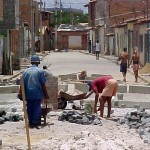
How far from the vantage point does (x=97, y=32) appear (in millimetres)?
79812

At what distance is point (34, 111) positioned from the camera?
45.9 feet

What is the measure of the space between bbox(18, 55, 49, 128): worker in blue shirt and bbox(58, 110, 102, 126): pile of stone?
1.01 metres

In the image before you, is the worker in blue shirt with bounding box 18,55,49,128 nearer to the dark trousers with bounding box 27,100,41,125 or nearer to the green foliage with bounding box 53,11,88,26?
the dark trousers with bounding box 27,100,41,125

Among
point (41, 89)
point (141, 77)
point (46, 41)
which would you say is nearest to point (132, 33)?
point (141, 77)

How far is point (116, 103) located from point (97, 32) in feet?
202

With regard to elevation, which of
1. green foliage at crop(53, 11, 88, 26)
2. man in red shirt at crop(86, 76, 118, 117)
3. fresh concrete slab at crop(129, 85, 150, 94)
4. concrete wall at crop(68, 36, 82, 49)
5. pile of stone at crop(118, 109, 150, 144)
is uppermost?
green foliage at crop(53, 11, 88, 26)

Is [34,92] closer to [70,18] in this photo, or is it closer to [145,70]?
[145,70]

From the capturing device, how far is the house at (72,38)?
106 m

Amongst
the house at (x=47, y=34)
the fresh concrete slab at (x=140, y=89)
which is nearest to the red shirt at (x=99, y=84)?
the fresh concrete slab at (x=140, y=89)

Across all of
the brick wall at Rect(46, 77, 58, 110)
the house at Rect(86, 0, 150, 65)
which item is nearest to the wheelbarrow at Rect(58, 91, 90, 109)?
the brick wall at Rect(46, 77, 58, 110)

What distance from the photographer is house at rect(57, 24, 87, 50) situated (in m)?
106

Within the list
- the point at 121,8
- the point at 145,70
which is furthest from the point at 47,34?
the point at 145,70

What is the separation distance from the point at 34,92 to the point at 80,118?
4.68 ft

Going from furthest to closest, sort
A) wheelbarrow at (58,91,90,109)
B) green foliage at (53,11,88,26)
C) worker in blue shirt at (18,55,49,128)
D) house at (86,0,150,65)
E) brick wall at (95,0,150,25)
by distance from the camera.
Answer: green foliage at (53,11,88,26), brick wall at (95,0,150,25), house at (86,0,150,65), wheelbarrow at (58,91,90,109), worker in blue shirt at (18,55,49,128)
